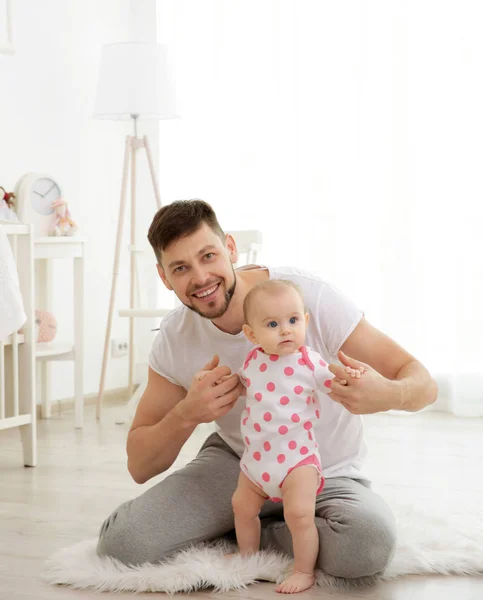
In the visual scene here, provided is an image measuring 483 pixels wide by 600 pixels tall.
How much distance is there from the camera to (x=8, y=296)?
281cm

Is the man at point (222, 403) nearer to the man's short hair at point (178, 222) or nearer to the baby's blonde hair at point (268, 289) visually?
the man's short hair at point (178, 222)

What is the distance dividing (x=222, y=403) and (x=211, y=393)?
31 mm

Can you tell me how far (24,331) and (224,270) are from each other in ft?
4.81

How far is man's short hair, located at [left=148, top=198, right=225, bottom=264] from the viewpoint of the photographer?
1.89 m

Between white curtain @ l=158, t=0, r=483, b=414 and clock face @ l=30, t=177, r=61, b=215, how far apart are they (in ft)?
2.56

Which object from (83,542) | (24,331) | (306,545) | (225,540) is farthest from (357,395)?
(24,331)

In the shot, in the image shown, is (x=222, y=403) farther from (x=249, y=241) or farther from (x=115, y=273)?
(x=115, y=273)

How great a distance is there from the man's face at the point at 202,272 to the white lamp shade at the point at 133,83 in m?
2.26

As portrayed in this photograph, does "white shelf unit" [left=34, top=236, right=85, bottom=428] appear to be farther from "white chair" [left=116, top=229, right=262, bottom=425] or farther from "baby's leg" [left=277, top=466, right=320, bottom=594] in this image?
"baby's leg" [left=277, top=466, right=320, bottom=594]

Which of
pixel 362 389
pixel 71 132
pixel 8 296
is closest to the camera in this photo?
pixel 362 389

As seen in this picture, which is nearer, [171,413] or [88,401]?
[171,413]

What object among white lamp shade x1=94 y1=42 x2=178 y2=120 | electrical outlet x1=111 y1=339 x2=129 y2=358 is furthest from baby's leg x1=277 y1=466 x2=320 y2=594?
electrical outlet x1=111 y1=339 x2=129 y2=358

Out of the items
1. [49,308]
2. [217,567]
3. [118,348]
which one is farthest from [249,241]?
[217,567]

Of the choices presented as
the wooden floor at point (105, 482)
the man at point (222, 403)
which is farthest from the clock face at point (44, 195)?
the man at point (222, 403)
